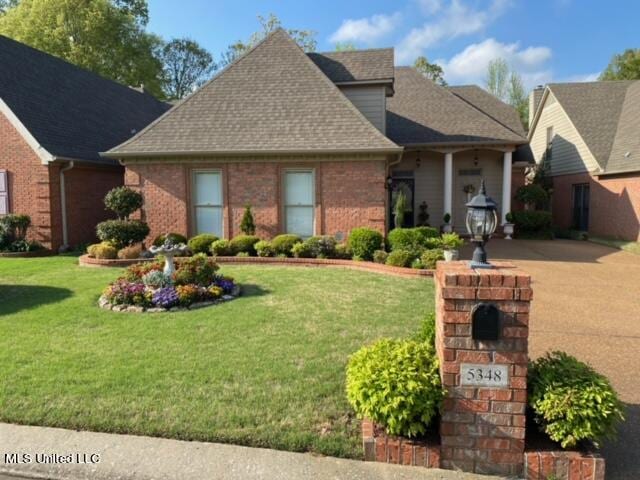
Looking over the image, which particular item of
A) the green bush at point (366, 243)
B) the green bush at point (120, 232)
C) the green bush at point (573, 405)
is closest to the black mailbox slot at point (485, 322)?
the green bush at point (573, 405)

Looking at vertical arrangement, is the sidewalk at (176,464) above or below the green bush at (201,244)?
below

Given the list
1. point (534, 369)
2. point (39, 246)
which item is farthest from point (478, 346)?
point (39, 246)

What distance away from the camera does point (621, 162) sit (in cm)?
1513

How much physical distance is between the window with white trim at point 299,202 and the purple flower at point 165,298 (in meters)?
5.63

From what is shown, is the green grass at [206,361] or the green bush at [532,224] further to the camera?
the green bush at [532,224]

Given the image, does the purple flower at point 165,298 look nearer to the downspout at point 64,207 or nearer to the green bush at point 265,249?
the green bush at point 265,249

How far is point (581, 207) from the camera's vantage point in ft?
58.4

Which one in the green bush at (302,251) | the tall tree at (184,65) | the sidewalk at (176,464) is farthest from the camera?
the tall tree at (184,65)

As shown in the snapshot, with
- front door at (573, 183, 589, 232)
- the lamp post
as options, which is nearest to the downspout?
the lamp post

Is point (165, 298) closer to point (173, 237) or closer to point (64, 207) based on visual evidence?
point (173, 237)

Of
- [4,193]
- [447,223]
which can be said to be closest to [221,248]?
[4,193]

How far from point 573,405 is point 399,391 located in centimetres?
114

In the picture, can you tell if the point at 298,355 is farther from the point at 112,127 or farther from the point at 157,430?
the point at 112,127

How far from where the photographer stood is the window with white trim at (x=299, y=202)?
40.0ft
